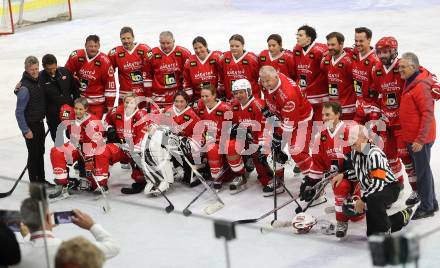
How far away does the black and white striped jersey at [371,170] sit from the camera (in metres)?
6.61

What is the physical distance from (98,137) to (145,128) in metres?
0.43

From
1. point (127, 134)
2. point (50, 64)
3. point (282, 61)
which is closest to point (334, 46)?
point (282, 61)

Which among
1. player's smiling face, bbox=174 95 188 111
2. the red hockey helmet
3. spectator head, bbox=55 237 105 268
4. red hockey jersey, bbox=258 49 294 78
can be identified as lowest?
player's smiling face, bbox=174 95 188 111

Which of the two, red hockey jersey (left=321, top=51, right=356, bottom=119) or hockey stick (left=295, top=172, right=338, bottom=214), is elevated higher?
red hockey jersey (left=321, top=51, right=356, bottom=119)

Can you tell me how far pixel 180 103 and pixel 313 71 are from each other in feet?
4.17

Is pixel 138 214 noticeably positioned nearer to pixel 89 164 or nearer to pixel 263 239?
pixel 263 239

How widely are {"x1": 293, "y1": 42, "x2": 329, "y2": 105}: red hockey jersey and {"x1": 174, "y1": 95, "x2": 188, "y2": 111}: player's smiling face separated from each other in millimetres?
1126

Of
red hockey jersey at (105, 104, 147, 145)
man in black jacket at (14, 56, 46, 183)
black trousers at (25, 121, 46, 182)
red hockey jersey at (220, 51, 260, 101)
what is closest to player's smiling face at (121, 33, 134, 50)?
red hockey jersey at (105, 104, 147, 145)

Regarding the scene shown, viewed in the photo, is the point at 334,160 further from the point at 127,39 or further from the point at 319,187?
the point at 127,39

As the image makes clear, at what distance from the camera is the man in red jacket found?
7.11 m

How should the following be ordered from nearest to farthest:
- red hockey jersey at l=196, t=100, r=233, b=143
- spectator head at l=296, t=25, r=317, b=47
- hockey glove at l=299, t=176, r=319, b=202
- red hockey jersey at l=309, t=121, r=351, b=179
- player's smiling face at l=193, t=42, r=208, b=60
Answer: red hockey jersey at l=309, t=121, r=351, b=179 < hockey glove at l=299, t=176, r=319, b=202 < red hockey jersey at l=196, t=100, r=233, b=143 < spectator head at l=296, t=25, r=317, b=47 < player's smiling face at l=193, t=42, r=208, b=60

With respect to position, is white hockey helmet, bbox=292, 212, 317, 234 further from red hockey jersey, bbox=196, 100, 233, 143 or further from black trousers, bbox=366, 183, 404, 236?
red hockey jersey, bbox=196, 100, 233, 143

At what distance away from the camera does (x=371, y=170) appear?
662cm

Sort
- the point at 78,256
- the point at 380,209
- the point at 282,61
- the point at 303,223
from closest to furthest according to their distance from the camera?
the point at 78,256 → the point at 380,209 → the point at 303,223 → the point at 282,61
